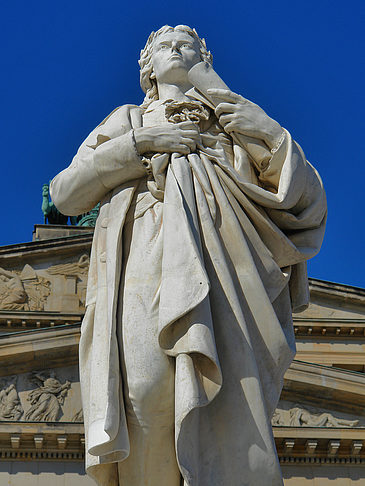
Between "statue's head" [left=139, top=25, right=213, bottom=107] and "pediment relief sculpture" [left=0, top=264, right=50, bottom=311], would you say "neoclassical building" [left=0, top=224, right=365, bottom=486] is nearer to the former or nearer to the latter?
"pediment relief sculpture" [left=0, top=264, right=50, bottom=311]

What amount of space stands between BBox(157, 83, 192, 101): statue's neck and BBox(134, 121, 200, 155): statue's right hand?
28cm

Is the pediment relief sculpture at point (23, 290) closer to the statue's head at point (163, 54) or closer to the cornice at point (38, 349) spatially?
the cornice at point (38, 349)

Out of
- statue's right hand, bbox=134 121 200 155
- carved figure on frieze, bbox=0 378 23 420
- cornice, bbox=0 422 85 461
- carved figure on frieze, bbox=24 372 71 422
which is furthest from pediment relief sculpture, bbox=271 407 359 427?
statue's right hand, bbox=134 121 200 155

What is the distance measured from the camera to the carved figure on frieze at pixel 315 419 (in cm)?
2650

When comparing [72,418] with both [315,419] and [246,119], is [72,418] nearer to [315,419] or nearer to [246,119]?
[315,419]

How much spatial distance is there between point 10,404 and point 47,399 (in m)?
0.77

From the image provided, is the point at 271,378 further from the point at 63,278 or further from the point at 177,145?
the point at 63,278

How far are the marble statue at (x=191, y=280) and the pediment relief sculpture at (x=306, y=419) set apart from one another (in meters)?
22.2

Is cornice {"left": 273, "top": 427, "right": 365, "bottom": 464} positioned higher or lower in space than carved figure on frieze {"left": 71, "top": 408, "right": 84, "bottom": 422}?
lower

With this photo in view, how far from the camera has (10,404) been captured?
2666 centimetres

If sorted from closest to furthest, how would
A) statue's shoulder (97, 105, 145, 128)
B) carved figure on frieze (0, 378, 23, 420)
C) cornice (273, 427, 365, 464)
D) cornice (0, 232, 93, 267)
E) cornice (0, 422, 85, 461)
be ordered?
1. statue's shoulder (97, 105, 145, 128)
2. cornice (0, 422, 85, 461)
3. cornice (273, 427, 365, 464)
4. carved figure on frieze (0, 378, 23, 420)
5. cornice (0, 232, 93, 267)

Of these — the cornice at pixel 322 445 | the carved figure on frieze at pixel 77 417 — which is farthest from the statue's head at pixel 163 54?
the carved figure on frieze at pixel 77 417

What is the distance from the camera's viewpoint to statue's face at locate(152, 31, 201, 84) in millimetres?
4594

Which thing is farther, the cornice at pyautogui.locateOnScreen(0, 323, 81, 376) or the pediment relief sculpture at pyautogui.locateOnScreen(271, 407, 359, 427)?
the cornice at pyautogui.locateOnScreen(0, 323, 81, 376)
